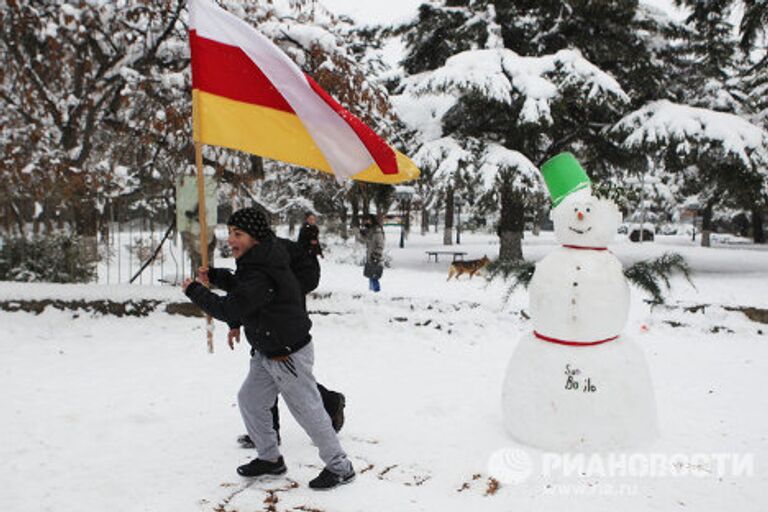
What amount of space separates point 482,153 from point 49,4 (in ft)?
31.9

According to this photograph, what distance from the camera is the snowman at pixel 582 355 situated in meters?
4.12

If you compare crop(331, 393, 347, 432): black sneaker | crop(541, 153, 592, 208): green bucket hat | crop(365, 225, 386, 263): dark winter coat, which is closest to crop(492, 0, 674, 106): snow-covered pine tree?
crop(365, 225, 386, 263): dark winter coat

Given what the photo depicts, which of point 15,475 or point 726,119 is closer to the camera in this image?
point 15,475

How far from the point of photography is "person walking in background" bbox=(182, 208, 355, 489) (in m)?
3.32

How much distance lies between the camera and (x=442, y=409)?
5.09 meters

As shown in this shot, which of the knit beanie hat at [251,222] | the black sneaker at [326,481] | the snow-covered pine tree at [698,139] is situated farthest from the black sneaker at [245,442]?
the snow-covered pine tree at [698,139]

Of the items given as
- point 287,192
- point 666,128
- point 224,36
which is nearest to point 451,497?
point 224,36

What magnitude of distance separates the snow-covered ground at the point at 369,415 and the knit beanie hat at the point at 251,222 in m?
1.58

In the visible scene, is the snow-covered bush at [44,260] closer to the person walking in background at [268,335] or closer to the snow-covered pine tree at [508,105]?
the snow-covered pine tree at [508,105]

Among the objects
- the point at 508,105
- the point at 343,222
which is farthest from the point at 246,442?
the point at 343,222

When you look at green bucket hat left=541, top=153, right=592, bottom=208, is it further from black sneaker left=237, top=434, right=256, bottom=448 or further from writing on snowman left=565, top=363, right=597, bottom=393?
black sneaker left=237, top=434, right=256, bottom=448

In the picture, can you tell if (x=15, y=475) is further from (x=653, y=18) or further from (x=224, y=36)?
(x=653, y=18)

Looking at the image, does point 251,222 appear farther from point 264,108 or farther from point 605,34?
point 605,34

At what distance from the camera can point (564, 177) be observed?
4.52m
